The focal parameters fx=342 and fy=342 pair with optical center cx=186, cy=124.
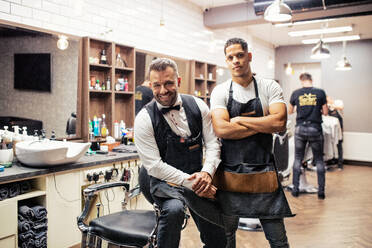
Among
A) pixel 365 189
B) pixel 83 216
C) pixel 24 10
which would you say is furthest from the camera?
pixel 365 189

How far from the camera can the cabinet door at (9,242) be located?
242 centimetres

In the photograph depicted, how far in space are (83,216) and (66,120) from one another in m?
1.74

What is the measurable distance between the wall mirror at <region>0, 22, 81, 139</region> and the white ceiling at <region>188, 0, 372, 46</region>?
303 centimetres

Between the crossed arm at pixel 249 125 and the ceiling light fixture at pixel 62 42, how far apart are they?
2400 millimetres

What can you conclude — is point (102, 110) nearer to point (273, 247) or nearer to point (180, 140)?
point (180, 140)

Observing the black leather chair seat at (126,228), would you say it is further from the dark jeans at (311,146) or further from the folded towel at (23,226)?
the dark jeans at (311,146)

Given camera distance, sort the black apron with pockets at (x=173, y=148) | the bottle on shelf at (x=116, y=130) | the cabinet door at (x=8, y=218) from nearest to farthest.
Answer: the black apron with pockets at (x=173, y=148) → the cabinet door at (x=8, y=218) → the bottle on shelf at (x=116, y=130)

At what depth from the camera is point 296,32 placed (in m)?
7.78

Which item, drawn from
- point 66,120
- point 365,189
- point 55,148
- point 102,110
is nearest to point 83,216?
point 55,148

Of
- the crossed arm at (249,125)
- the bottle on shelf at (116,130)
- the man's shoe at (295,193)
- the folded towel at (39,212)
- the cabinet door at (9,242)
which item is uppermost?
the crossed arm at (249,125)

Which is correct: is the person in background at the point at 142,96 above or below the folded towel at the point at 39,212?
above

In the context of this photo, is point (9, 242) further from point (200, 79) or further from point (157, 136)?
point (200, 79)

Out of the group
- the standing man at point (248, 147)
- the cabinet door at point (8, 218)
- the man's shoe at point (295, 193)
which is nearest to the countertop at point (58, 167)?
the cabinet door at point (8, 218)

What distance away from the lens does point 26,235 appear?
8.43 ft
